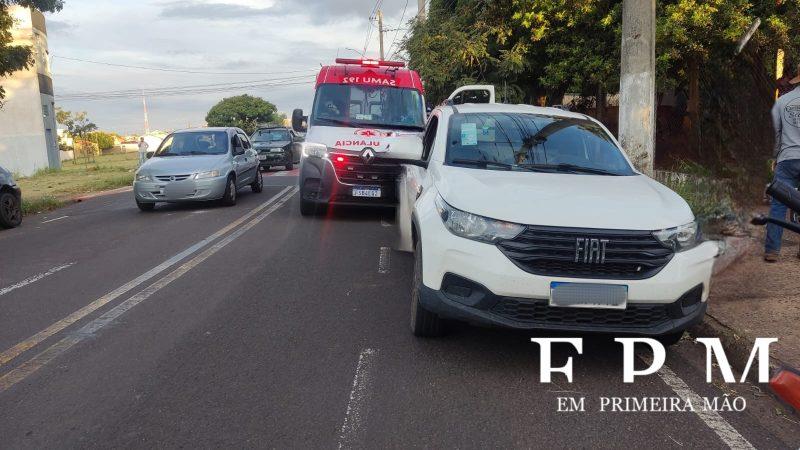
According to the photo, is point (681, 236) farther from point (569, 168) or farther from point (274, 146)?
point (274, 146)

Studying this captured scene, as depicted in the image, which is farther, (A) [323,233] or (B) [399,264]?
(A) [323,233]

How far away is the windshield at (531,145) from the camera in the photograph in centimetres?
523

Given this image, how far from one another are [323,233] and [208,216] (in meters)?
3.28

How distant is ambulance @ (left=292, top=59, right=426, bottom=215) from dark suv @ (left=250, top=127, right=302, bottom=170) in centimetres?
1470

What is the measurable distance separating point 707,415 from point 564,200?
1.50 m

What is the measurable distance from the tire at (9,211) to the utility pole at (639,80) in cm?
1066

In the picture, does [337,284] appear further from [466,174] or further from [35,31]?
[35,31]

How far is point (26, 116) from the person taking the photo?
35.2 metres

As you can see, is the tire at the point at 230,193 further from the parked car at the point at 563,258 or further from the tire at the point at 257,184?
the parked car at the point at 563,258

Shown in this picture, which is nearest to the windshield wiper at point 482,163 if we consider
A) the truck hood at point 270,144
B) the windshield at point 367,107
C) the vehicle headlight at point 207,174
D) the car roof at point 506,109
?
the car roof at point 506,109

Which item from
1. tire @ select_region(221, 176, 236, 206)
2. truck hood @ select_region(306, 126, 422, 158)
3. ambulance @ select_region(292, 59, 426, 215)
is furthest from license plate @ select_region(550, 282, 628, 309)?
tire @ select_region(221, 176, 236, 206)

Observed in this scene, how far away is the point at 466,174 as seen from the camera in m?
4.82

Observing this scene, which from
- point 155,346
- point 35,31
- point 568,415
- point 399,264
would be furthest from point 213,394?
point 35,31

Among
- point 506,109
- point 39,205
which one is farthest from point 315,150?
point 39,205
